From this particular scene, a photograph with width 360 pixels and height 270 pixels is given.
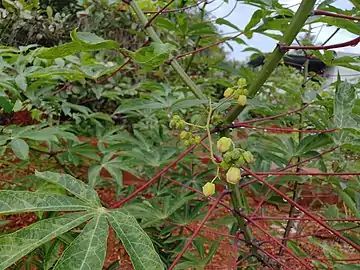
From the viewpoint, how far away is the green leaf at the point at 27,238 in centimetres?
32

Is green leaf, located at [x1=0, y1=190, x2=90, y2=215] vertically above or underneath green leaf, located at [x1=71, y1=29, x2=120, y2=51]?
underneath

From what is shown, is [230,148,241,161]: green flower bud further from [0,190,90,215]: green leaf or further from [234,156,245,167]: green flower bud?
[0,190,90,215]: green leaf

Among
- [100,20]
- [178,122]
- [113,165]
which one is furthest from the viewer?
[100,20]

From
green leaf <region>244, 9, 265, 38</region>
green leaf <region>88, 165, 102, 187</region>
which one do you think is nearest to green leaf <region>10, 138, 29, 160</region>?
green leaf <region>88, 165, 102, 187</region>

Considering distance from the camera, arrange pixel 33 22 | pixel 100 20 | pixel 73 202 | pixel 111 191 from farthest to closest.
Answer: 1. pixel 100 20
2. pixel 33 22
3. pixel 111 191
4. pixel 73 202

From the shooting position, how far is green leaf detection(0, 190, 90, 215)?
1.12 feet

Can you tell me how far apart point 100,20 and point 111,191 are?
38.4 inches

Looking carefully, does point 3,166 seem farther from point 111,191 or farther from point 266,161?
point 266,161

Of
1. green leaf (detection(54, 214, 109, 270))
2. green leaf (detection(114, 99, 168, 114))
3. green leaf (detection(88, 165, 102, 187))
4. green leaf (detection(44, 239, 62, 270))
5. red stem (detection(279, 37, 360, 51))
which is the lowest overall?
green leaf (detection(88, 165, 102, 187))

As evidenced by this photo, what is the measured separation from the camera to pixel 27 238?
0.33m

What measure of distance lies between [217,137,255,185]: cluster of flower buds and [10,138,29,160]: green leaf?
1.28 ft

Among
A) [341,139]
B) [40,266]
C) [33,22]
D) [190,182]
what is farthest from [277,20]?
[33,22]

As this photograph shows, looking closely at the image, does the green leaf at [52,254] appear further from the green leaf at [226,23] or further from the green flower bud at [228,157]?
the green leaf at [226,23]

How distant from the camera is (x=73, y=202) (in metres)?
0.40
